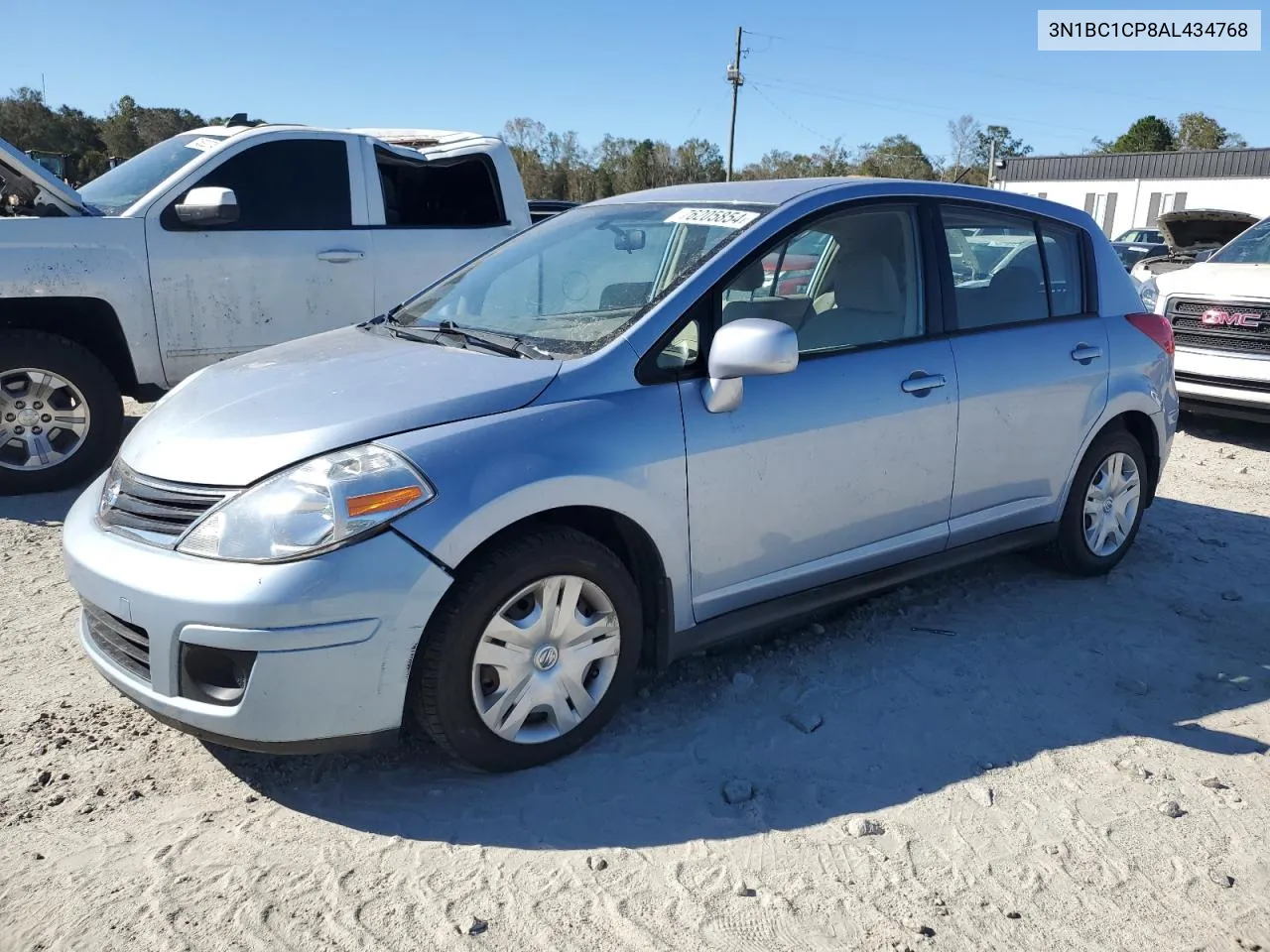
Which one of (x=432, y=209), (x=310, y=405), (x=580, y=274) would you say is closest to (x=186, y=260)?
(x=432, y=209)

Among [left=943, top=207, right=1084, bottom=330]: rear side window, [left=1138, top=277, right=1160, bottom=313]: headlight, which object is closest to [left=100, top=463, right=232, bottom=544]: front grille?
[left=943, top=207, right=1084, bottom=330]: rear side window

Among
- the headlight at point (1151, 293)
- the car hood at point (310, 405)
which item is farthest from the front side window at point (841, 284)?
the headlight at point (1151, 293)

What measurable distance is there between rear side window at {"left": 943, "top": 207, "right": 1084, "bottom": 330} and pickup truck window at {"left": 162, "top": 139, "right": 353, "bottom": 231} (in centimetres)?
393

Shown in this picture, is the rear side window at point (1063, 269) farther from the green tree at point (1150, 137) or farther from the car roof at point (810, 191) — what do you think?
the green tree at point (1150, 137)

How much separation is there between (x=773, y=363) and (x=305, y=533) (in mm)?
1428

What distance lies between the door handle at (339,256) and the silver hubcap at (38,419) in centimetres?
160

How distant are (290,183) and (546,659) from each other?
4.44 m

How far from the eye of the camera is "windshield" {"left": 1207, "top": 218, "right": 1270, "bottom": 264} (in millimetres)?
8336

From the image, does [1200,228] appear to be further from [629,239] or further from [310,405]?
[310,405]

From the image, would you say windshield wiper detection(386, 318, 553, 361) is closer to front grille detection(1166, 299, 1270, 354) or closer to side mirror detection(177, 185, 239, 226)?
side mirror detection(177, 185, 239, 226)

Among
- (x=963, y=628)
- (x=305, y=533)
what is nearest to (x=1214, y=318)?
(x=963, y=628)

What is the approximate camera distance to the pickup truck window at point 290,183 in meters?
6.06

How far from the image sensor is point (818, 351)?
3.56 metres

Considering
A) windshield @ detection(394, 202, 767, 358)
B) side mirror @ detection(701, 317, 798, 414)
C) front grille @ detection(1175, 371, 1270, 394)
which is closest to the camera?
side mirror @ detection(701, 317, 798, 414)
